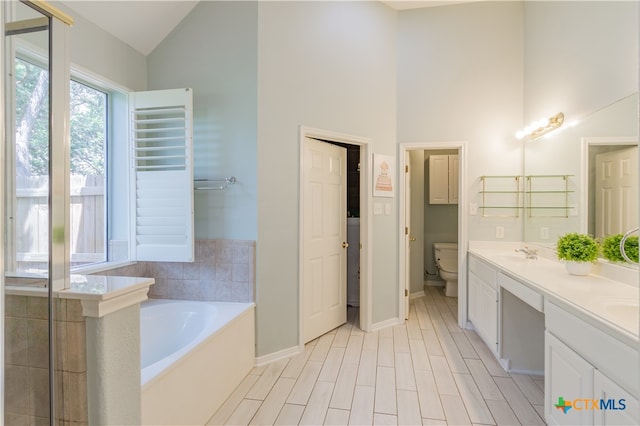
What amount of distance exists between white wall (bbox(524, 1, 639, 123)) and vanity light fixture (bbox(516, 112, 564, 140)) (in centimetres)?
7

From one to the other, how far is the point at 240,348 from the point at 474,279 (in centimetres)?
237

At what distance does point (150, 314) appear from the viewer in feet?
7.99

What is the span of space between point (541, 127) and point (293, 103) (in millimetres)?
2332

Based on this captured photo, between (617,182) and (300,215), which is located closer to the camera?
(617,182)

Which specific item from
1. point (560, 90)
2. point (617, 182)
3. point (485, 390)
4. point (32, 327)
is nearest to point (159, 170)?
point (32, 327)

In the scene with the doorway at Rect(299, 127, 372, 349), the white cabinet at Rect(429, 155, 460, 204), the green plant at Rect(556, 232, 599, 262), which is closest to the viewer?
the green plant at Rect(556, 232, 599, 262)

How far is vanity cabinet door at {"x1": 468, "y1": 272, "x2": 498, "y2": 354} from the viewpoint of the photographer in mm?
2627

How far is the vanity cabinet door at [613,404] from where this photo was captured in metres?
1.12

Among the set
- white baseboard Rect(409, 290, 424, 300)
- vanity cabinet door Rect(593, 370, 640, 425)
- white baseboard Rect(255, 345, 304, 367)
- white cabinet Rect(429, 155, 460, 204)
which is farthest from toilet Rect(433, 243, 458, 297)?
vanity cabinet door Rect(593, 370, 640, 425)

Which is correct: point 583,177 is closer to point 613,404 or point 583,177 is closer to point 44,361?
point 613,404

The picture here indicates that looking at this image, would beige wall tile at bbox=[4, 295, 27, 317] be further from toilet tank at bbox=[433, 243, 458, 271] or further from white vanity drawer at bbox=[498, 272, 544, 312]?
toilet tank at bbox=[433, 243, 458, 271]

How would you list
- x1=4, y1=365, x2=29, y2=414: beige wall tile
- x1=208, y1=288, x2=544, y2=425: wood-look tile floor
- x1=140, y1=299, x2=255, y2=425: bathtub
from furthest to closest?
1. x1=208, y1=288, x2=544, y2=425: wood-look tile floor
2. x1=140, y1=299, x2=255, y2=425: bathtub
3. x1=4, y1=365, x2=29, y2=414: beige wall tile

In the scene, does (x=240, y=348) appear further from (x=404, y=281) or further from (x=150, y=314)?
(x=404, y=281)

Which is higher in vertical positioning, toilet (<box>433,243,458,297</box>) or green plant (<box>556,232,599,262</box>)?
green plant (<box>556,232,599,262</box>)
